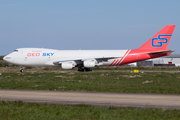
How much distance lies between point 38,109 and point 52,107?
75 cm

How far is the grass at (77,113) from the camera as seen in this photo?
33.8 ft

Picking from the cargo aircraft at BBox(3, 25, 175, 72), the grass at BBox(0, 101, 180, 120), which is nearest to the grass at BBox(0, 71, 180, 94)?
the grass at BBox(0, 101, 180, 120)

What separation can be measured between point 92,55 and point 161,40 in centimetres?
1283

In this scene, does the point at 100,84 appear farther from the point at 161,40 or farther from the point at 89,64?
the point at 161,40

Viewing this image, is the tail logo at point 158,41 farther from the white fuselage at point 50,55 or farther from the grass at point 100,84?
the grass at point 100,84

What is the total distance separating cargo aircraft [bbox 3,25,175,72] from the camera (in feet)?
152

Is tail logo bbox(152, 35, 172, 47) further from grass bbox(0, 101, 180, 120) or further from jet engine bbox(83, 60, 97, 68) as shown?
grass bbox(0, 101, 180, 120)

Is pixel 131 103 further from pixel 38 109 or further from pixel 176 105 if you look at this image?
pixel 38 109

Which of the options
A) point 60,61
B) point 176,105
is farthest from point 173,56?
point 176,105

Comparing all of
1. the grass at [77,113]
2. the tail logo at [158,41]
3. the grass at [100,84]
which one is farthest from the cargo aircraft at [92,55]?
the grass at [77,113]

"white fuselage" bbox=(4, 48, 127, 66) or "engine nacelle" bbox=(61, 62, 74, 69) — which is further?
"white fuselage" bbox=(4, 48, 127, 66)

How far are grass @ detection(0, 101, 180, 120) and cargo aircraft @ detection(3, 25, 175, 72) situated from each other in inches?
1310

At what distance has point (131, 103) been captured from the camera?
1411 cm

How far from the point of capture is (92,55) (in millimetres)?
46719
